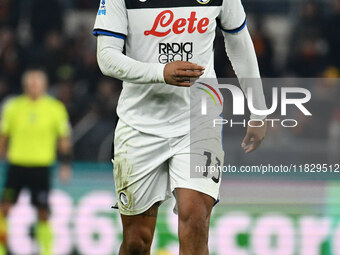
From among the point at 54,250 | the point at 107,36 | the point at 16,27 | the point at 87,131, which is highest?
the point at 107,36

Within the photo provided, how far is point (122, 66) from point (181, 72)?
1.27 ft

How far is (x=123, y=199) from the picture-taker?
4.60 metres

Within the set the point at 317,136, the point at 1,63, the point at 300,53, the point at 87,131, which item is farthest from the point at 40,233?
the point at 300,53

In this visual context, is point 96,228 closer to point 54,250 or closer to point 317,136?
point 54,250

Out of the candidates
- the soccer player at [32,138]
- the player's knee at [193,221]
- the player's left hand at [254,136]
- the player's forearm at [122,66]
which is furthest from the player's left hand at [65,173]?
the player's knee at [193,221]

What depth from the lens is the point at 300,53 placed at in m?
11.3

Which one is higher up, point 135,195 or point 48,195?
point 135,195

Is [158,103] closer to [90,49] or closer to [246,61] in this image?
[246,61]

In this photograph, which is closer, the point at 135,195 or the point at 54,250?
the point at 135,195

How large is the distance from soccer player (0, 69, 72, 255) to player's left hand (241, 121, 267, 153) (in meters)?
4.07

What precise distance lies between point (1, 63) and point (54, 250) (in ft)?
14.3

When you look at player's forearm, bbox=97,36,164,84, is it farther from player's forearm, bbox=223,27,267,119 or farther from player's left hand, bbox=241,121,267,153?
player's left hand, bbox=241,121,267,153

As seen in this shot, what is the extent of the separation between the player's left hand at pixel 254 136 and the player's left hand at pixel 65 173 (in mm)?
3933

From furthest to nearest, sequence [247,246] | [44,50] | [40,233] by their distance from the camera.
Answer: [44,50] → [40,233] → [247,246]
